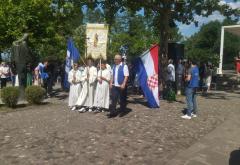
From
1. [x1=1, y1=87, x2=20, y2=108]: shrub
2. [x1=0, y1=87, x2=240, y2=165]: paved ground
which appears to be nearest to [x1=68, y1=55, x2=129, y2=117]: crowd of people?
[x1=0, y1=87, x2=240, y2=165]: paved ground

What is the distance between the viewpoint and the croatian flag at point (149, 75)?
15.3m

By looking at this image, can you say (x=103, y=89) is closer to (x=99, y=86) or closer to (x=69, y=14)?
(x=99, y=86)

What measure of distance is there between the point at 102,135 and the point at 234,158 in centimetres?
308

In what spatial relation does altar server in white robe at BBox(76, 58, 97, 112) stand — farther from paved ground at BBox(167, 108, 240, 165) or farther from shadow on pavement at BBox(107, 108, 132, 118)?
paved ground at BBox(167, 108, 240, 165)

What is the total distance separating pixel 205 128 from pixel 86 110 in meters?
4.29

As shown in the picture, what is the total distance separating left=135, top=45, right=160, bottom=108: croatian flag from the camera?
1533 centimetres

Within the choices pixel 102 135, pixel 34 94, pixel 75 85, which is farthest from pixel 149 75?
pixel 102 135

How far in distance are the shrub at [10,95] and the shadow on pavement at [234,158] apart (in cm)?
845

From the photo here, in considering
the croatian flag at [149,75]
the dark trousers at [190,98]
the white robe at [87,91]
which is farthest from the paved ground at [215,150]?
the white robe at [87,91]

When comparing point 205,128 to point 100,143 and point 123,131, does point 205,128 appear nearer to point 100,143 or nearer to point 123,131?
point 123,131

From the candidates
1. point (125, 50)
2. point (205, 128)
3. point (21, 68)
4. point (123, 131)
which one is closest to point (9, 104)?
point (21, 68)

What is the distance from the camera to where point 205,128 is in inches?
456

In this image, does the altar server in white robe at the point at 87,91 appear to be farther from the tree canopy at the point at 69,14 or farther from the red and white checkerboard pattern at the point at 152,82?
the tree canopy at the point at 69,14

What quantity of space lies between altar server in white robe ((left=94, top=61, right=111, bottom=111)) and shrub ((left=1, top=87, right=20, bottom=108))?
2.99 meters
